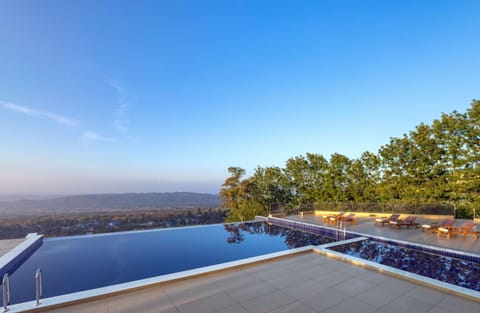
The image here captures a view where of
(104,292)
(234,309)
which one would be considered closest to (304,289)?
(234,309)

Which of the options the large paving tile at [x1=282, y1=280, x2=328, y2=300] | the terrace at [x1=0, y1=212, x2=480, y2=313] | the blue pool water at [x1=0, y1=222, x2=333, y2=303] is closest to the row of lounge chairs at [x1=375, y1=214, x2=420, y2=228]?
the blue pool water at [x1=0, y1=222, x2=333, y2=303]

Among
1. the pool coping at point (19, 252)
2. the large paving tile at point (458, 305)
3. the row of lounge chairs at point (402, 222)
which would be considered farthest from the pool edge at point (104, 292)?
the row of lounge chairs at point (402, 222)

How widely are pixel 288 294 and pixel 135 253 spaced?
5835mm

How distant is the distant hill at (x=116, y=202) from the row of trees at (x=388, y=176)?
17.7 ft

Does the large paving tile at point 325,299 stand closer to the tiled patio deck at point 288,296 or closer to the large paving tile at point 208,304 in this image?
the tiled patio deck at point 288,296

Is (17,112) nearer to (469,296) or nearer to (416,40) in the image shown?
(469,296)

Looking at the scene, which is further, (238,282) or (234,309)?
(238,282)

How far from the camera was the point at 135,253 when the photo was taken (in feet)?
24.3

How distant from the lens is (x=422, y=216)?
37.2ft

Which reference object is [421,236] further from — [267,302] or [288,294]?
[267,302]

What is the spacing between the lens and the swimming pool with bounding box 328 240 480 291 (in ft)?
15.4

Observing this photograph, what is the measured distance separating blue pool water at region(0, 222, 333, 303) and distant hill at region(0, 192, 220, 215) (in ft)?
44.7

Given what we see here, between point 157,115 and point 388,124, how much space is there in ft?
54.8

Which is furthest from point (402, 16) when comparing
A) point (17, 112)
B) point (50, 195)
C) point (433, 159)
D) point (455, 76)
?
point (50, 195)
